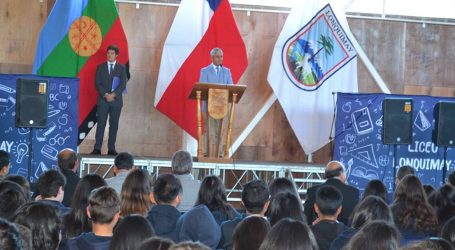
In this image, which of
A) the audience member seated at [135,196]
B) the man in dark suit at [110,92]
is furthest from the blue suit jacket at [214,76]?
the audience member seated at [135,196]

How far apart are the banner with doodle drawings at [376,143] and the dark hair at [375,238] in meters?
7.68

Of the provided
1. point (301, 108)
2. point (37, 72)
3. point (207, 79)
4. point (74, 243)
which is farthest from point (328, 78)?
point (74, 243)

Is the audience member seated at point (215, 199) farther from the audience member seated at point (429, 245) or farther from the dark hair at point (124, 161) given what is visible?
the audience member seated at point (429, 245)

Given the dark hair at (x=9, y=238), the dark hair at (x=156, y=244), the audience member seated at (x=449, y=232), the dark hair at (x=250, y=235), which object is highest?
the dark hair at (x=9, y=238)

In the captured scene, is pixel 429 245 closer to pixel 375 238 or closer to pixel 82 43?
pixel 375 238

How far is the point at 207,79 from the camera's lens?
1116cm

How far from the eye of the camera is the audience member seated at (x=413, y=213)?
5332mm

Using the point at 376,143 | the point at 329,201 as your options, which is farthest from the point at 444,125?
the point at 329,201

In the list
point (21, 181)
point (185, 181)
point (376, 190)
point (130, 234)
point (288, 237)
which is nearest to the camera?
point (288, 237)

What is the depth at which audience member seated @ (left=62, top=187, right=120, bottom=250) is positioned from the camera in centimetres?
395

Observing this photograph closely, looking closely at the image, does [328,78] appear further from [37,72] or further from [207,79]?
[37,72]

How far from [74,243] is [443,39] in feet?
33.3

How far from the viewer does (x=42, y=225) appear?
Answer: 358cm

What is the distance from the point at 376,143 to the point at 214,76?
2376mm
